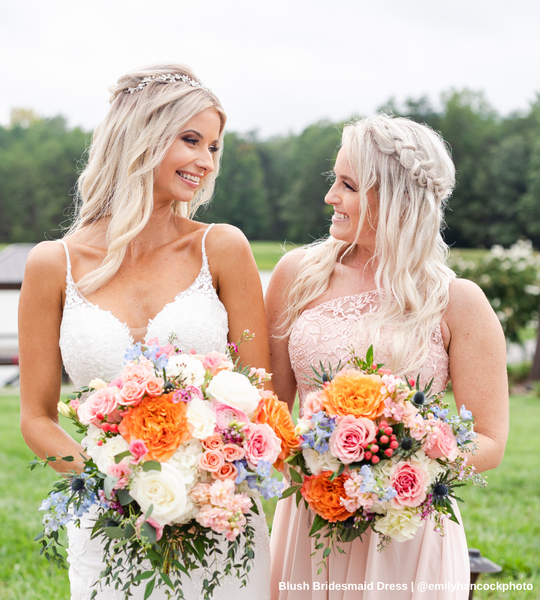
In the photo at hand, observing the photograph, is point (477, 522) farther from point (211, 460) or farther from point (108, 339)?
point (211, 460)

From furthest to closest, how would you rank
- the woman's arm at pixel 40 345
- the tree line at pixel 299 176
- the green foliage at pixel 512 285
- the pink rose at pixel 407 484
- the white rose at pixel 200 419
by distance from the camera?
the tree line at pixel 299 176, the green foliage at pixel 512 285, the woman's arm at pixel 40 345, the pink rose at pixel 407 484, the white rose at pixel 200 419

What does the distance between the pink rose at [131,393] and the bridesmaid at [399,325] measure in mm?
933

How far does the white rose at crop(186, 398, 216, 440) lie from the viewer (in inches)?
84.8

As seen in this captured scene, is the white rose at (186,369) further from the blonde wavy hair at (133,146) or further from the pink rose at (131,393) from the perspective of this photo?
the blonde wavy hair at (133,146)

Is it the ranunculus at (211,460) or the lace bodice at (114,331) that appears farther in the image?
the lace bodice at (114,331)

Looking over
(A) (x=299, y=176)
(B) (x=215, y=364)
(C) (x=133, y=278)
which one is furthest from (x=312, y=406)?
(A) (x=299, y=176)

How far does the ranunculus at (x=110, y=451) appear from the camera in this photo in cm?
212

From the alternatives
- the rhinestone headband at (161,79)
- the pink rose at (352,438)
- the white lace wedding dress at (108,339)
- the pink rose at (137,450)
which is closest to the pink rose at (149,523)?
the pink rose at (137,450)

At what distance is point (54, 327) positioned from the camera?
320 centimetres

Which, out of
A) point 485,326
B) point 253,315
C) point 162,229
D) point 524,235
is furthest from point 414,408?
Result: point 524,235

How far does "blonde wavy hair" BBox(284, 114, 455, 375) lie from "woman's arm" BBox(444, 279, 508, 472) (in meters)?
0.12

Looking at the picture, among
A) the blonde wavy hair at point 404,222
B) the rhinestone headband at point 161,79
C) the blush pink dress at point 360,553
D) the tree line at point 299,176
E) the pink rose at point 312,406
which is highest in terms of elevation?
the rhinestone headband at point 161,79

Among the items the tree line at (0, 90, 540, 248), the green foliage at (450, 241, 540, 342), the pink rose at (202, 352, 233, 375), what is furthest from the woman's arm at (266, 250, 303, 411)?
the tree line at (0, 90, 540, 248)

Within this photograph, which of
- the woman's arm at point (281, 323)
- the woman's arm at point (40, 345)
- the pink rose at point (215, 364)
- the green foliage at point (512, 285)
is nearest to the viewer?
the pink rose at point (215, 364)
